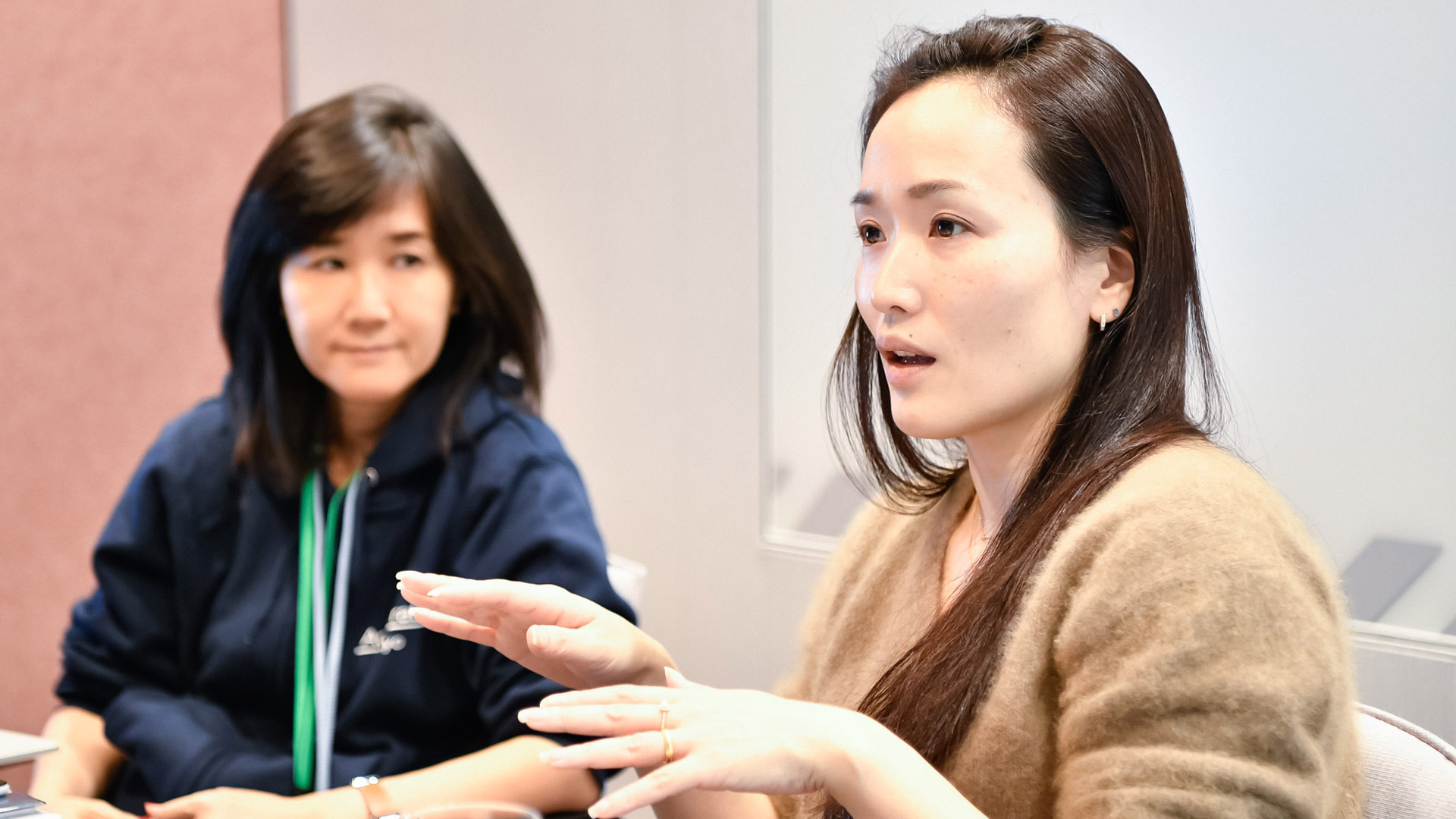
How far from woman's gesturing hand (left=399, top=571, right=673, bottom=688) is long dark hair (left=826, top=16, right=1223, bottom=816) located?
0.24 metres

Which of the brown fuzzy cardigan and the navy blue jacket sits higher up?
the brown fuzzy cardigan

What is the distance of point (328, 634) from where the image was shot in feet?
5.52

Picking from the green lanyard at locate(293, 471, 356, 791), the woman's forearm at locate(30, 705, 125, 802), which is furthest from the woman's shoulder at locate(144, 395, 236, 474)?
the woman's forearm at locate(30, 705, 125, 802)

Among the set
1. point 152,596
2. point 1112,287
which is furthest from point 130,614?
point 1112,287

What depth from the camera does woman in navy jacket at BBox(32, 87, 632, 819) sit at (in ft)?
5.29

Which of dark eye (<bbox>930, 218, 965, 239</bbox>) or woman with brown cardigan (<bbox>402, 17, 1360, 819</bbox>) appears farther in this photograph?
dark eye (<bbox>930, 218, 965, 239</bbox>)

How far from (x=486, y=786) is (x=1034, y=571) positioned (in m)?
0.81

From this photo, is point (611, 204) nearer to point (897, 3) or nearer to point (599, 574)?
point (897, 3)

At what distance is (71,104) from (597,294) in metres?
1.34

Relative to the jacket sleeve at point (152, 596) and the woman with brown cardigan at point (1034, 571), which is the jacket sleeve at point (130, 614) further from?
the woman with brown cardigan at point (1034, 571)

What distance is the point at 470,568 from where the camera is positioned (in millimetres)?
1639

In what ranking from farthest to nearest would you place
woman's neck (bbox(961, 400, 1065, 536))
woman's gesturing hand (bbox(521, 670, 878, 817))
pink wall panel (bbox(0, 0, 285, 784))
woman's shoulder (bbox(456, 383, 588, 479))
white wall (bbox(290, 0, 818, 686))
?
1. pink wall panel (bbox(0, 0, 285, 784))
2. white wall (bbox(290, 0, 818, 686))
3. woman's shoulder (bbox(456, 383, 588, 479))
4. woman's neck (bbox(961, 400, 1065, 536))
5. woman's gesturing hand (bbox(521, 670, 878, 817))

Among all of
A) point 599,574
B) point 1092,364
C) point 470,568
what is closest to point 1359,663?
point 1092,364

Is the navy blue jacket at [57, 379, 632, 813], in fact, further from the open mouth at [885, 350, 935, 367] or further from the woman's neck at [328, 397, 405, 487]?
the open mouth at [885, 350, 935, 367]
